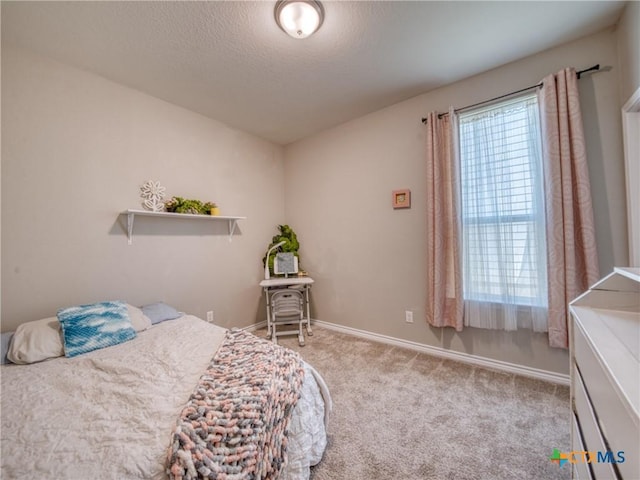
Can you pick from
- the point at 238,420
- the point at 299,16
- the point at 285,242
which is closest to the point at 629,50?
the point at 299,16

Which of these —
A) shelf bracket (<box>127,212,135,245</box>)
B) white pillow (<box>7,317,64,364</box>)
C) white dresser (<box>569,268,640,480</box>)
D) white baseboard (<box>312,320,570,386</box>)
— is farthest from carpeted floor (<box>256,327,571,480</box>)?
shelf bracket (<box>127,212,135,245</box>)

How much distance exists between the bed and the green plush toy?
5.44 ft

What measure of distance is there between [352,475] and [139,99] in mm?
3240

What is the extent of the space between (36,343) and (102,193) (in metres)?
1.17

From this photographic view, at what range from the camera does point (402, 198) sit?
8.48 ft

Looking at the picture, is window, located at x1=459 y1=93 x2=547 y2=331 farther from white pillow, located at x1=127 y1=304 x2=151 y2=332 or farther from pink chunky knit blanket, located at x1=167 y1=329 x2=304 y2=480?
white pillow, located at x1=127 y1=304 x2=151 y2=332

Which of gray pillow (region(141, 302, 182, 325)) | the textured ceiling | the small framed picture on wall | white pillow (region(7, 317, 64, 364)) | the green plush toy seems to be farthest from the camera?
the green plush toy

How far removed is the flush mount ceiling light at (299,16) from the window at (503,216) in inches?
58.7

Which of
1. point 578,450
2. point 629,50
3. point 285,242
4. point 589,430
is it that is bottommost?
point 578,450

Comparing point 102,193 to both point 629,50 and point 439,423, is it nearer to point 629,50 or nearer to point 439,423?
point 439,423

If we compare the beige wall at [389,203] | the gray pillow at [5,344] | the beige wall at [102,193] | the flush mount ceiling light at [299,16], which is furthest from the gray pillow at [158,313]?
the flush mount ceiling light at [299,16]

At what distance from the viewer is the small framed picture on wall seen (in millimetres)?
2544

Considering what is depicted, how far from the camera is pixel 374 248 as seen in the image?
280 cm

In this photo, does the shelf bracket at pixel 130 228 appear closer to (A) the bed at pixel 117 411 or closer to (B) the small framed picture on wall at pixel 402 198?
(A) the bed at pixel 117 411
